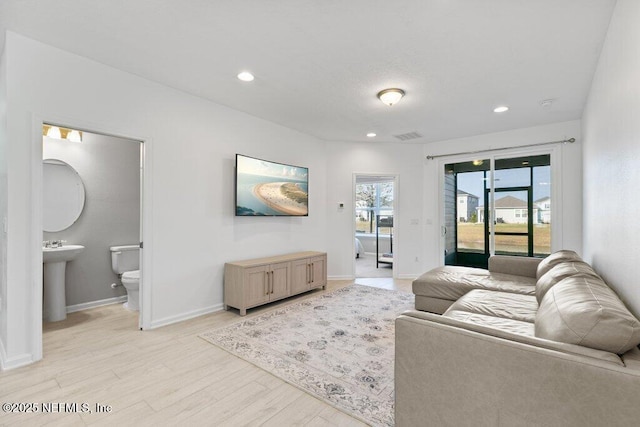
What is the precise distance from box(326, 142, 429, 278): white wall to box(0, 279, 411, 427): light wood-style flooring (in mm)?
3199

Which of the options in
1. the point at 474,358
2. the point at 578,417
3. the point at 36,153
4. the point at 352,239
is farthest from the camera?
the point at 352,239

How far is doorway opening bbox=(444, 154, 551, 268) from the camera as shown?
4859 millimetres

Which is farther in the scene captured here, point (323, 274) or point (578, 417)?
point (323, 274)

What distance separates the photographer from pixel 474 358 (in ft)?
4.30

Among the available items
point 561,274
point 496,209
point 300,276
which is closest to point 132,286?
point 300,276

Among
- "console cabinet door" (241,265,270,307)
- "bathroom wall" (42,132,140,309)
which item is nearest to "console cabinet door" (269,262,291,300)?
"console cabinet door" (241,265,270,307)

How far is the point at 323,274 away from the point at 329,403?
2.91 meters

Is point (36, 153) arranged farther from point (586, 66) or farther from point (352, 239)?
point (586, 66)

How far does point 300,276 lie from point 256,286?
83cm

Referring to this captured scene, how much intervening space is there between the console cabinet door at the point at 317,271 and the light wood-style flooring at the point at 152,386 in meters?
1.97

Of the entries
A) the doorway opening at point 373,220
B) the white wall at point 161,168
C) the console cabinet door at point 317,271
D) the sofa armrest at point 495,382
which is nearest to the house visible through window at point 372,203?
the doorway opening at point 373,220

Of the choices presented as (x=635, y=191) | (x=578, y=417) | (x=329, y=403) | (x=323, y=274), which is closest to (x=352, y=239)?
(x=323, y=274)

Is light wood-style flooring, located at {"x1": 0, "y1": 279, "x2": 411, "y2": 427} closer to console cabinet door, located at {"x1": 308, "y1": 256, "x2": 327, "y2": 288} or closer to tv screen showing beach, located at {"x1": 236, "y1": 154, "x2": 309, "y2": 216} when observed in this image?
tv screen showing beach, located at {"x1": 236, "y1": 154, "x2": 309, "y2": 216}

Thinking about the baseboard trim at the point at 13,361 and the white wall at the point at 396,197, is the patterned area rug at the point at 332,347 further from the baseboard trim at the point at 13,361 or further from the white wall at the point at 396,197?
the white wall at the point at 396,197
